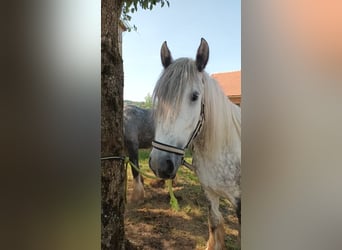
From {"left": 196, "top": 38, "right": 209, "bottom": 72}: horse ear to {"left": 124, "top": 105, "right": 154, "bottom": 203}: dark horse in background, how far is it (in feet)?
1.09

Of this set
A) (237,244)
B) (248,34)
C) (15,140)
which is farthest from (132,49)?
(237,244)

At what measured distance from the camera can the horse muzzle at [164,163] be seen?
1.40m

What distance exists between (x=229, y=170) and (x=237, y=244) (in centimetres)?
36

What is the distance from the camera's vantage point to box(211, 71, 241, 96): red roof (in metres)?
1.35

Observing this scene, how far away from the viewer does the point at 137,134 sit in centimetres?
142

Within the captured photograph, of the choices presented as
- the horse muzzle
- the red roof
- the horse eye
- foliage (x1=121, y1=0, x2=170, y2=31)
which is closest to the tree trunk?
foliage (x1=121, y1=0, x2=170, y2=31)

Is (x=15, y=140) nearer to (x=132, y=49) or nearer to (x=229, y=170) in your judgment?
(x=132, y=49)

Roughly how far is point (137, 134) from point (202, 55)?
500 mm

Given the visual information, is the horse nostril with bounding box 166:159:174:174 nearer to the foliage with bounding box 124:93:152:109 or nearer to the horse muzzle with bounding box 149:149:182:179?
the horse muzzle with bounding box 149:149:182:179

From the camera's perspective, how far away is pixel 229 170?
138 cm

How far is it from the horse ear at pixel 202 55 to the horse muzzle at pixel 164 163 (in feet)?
1.50

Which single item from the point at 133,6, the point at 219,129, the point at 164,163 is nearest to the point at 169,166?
the point at 164,163

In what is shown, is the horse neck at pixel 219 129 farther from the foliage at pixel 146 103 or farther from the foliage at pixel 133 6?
the foliage at pixel 133 6

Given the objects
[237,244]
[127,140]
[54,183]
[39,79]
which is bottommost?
[237,244]
